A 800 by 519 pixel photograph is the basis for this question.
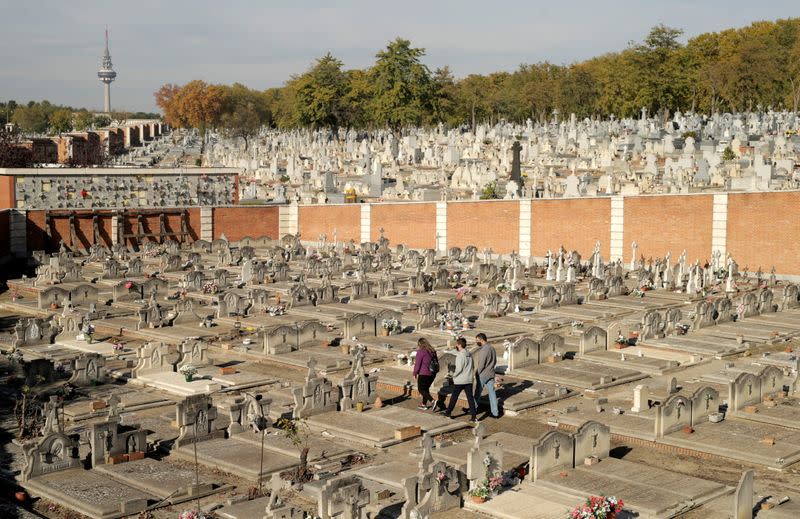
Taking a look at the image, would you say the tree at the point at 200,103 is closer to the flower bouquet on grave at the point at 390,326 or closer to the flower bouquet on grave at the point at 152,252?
the flower bouquet on grave at the point at 152,252

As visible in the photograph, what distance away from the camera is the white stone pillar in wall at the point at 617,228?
4194cm

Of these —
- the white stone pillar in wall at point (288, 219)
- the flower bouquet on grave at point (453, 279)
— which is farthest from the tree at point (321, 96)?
the flower bouquet on grave at point (453, 279)

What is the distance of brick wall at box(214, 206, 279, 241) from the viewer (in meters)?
51.3

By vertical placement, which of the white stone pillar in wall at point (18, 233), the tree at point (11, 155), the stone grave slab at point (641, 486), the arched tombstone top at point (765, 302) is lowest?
the stone grave slab at point (641, 486)

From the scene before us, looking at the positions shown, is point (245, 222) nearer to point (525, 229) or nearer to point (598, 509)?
point (525, 229)

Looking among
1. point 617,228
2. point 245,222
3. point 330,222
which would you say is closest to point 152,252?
point 245,222

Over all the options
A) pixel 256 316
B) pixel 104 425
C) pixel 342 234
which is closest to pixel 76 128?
pixel 342 234

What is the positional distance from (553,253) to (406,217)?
7.80 meters

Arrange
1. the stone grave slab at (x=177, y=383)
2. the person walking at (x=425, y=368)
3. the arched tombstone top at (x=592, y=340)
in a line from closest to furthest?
the person walking at (x=425, y=368) < the stone grave slab at (x=177, y=383) < the arched tombstone top at (x=592, y=340)

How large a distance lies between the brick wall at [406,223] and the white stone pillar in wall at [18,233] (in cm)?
1481

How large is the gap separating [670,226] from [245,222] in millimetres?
20393

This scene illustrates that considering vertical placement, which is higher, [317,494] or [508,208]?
[508,208]

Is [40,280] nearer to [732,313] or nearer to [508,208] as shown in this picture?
[508,208]

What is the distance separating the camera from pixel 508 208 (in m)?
45.4
